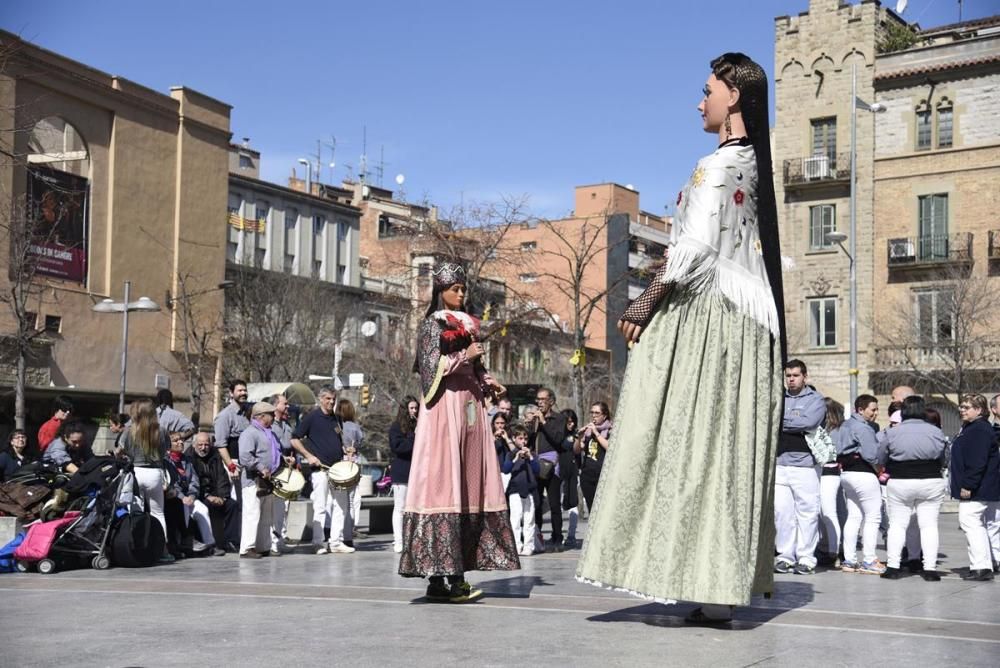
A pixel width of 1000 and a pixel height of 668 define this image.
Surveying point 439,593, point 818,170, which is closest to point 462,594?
point 439,593

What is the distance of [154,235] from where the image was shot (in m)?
51.5

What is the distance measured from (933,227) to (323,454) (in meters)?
39.1

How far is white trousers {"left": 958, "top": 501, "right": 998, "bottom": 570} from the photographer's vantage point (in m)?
12.6

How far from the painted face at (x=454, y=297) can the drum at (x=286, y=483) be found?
5.99m

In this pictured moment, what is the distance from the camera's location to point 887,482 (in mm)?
13102

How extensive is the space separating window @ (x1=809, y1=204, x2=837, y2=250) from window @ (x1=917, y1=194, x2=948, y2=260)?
3259mm

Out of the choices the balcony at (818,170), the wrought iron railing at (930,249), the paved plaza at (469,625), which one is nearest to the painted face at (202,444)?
the paved plaza at (469,625)

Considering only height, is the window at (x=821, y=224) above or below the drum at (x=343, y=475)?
above

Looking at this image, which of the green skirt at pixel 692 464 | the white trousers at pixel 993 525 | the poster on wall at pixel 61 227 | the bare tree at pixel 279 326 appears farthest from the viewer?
the bare tree at pixel 279 326

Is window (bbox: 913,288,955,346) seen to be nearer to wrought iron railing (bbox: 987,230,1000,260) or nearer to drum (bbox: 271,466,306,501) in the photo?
wrought iron railing (bbox: 987,230,1000,260)

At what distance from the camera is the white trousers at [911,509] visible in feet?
41.5

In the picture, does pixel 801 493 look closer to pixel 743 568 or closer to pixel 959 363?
pixel 743 568

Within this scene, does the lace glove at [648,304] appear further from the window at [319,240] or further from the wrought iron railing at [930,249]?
the window at [319,240]

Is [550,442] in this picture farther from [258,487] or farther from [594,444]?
[258,487]
